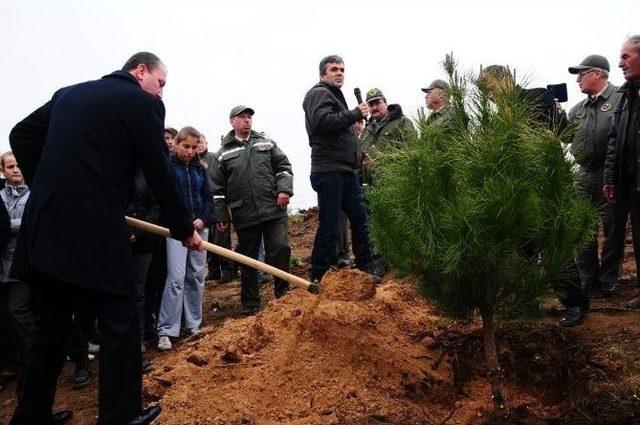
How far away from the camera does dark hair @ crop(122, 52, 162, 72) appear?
3562 mm

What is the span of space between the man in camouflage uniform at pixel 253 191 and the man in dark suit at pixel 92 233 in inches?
103

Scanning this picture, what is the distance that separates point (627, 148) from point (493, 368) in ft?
8.56

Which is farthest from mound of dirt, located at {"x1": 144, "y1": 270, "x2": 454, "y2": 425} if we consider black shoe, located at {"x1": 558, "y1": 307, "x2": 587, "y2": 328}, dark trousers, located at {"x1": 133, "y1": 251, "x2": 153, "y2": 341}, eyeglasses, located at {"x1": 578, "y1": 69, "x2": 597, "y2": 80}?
eyeglasses, located at {"x1": 578, "y1": 69, "x2": 597, "y2": 80}

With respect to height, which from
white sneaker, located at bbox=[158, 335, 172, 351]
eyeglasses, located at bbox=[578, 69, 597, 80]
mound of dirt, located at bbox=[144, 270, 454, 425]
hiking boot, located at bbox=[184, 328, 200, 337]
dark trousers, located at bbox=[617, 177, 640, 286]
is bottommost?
hiking boot, located at bbox=[184, 328, 200, 337]

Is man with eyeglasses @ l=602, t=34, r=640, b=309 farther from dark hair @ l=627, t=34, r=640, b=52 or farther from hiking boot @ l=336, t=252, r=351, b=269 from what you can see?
hiking boot @ l=336, t=252, r=351, b=269

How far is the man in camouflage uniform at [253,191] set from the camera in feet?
19.3

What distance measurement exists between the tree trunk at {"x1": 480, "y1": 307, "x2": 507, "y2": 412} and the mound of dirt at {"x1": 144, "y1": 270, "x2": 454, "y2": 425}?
0.38 meters

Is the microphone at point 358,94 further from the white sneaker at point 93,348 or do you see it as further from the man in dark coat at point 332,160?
the white sneaker at point 93,348

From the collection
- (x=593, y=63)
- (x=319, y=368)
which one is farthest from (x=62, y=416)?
(x=593, y=63)

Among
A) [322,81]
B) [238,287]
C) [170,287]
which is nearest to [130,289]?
[170,287]

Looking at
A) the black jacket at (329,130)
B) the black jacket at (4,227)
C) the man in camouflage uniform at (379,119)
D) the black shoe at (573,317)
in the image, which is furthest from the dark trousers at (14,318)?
the black shoe at (573,317)

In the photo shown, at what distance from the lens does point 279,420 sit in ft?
11.1

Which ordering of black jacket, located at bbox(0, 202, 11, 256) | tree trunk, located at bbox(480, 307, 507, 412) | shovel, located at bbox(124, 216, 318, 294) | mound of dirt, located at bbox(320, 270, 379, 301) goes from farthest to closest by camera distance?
black jacket, located at bbox(0, 202, 11, 256), mound of dirt, located at bbox(320, 270, 379, 301), shovel, located at bbox(124, 216, 318, 294), tree trunk, located at bbox(480, 307, 507, 412)

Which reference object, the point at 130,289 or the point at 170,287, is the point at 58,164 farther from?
the point at 170,287
